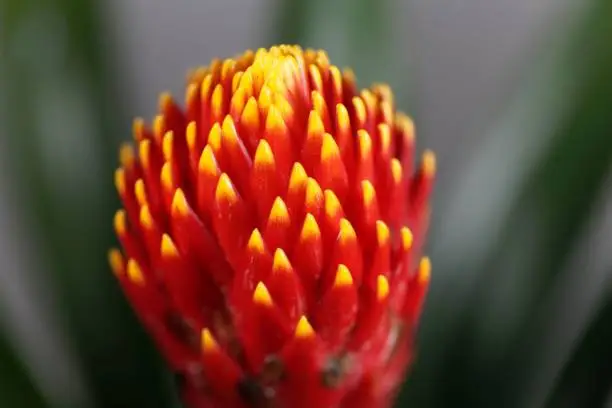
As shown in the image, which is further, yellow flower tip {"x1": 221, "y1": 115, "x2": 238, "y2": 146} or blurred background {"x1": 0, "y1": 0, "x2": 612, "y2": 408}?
blurred background {"x1": 0, "y1": 0, "x2": 612, "y2": 408}

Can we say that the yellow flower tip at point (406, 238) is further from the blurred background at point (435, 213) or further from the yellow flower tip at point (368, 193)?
the blurred background at point (435, 213)

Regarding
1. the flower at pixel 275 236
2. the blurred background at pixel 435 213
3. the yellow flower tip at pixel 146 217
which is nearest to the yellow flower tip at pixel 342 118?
the flower at pixel 275 236

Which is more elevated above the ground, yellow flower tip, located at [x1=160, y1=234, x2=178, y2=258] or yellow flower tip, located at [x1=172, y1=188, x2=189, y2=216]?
yellow flower tip, located at [x1=172, y1=188, x2=189, y2=216]

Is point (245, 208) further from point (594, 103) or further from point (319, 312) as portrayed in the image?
point (594, 103)

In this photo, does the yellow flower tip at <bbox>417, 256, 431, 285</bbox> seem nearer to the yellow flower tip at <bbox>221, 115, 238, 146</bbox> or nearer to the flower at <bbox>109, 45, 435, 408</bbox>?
the flower at <bbox>109, 45, 435, 408</bbox>

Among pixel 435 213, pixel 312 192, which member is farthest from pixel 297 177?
pixel 435 213

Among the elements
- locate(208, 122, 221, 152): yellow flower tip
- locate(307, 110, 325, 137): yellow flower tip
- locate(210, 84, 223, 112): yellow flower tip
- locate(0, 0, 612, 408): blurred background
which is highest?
locate(210, 84, 223, 112): yellow flower tip

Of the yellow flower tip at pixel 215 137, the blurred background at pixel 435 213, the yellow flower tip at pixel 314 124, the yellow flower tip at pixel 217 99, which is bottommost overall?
the blurred background at pixel 435 213

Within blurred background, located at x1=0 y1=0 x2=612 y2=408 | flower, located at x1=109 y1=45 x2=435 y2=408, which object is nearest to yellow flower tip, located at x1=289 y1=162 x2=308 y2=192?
flower, located at x1=109 y1=45 x2=435 y2=408

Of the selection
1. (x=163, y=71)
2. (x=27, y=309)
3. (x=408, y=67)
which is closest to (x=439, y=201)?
(x=408, y=67)
